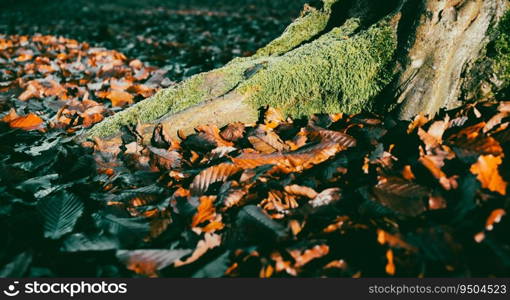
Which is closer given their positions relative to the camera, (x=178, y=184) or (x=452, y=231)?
(x=452, y=231)

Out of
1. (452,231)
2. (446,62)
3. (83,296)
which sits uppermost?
(446,62)

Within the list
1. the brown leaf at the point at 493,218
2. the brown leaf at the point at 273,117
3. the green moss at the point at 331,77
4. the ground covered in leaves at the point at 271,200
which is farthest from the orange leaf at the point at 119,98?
the brown leaf at the point at 493,218

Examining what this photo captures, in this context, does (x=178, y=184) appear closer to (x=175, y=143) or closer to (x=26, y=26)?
(x=175, y=143)

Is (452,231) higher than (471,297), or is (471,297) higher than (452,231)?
(452,231)

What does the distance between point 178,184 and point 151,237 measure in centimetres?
39

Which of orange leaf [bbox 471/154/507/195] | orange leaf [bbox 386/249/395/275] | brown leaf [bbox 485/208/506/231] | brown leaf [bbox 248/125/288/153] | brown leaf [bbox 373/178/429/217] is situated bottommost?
orange leaf [bbox 386/249/395/275]

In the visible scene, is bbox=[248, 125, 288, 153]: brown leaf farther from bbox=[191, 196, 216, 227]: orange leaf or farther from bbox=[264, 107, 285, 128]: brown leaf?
bbox=[191, 196, 216, 227]: orange leaf

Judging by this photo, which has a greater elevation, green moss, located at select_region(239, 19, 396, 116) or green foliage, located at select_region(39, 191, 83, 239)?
green moss, located at select_region(239, 19, 396, 116)

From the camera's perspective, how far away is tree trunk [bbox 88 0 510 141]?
6.44 feet

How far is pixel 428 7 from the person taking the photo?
1958 millimetres

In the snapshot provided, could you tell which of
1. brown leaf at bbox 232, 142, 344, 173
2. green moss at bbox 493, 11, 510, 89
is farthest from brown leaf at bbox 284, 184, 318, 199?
green moss at bbox 493, 11, 510, 89

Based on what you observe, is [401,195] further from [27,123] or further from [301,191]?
[27,123]

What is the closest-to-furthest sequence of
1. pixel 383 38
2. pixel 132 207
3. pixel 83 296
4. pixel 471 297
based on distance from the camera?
1. pixel 471 297
2. pixel 83 296
3. pixel 132 207
4. pixel 383 38

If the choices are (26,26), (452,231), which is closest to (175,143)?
(452,231)
